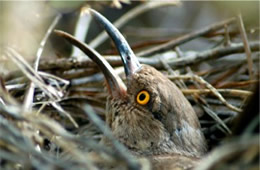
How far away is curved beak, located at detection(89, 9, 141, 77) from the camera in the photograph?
3.40 metres

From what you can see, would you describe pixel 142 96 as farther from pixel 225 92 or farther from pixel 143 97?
pixel 225 92

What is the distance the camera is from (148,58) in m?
3.97

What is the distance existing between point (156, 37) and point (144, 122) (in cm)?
202

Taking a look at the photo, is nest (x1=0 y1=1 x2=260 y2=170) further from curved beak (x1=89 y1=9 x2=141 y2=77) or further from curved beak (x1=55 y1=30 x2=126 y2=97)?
curved beak (x1=89 y1=9 x2=141 y2=77)

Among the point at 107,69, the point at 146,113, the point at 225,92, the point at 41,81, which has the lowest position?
the point at 225,92

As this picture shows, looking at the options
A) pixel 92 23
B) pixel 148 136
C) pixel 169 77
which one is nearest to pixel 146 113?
pixel 148 136

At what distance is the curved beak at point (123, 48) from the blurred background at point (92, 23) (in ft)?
1.63

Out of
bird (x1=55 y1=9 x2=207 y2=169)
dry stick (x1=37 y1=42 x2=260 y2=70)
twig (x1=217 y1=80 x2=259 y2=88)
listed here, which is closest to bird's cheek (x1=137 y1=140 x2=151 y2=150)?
bird (x1=55 y1=9 x2=207 y2=169)

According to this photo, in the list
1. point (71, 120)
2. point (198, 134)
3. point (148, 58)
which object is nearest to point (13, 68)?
point (71, 120)

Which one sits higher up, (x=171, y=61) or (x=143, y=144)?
(x=171, y=61)

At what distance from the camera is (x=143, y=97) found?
337 centimetres

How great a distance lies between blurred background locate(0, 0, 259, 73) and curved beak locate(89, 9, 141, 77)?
50 cm

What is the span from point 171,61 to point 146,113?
74 centimetres

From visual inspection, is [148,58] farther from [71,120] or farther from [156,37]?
[156,37]
